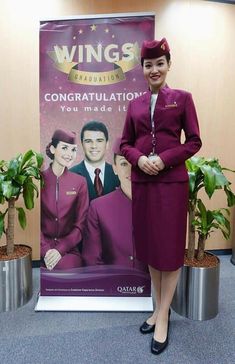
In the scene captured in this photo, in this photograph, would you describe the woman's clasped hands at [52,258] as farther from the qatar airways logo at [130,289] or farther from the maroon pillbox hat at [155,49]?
the maroon pillbox hat at [155,49]

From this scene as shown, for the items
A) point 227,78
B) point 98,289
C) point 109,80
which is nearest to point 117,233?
point 98,289

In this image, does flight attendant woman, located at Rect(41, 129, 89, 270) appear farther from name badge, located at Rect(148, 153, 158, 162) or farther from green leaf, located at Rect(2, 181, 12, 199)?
name badge, located at Rect(148, 153, 158, 162)

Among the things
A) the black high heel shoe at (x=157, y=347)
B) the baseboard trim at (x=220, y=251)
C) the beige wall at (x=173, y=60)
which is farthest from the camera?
the baseboard trim at (x=220, y=251)

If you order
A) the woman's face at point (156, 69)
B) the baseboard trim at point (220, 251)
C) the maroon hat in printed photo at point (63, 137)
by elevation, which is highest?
the woman's face at point (156, 69)

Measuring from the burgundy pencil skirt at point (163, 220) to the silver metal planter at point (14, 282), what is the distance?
965 millimetres

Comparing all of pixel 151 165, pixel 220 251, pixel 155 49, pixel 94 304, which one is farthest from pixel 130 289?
pixel 155 49

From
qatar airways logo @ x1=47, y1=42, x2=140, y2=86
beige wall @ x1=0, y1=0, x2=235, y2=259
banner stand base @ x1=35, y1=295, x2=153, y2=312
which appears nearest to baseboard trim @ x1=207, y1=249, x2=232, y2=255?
beige wall @ x1=0, y1=0, x2=235, y2=259

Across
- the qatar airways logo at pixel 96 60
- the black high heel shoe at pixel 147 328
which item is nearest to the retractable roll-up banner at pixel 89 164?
the qatar airways logo at pixel 96 60

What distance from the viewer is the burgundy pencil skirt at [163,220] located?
155 cm

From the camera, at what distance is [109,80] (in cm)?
193

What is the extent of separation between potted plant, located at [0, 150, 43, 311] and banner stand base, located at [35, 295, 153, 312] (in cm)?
17

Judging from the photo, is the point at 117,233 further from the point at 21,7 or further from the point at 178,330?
the point at 21,7

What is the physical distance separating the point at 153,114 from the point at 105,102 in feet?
1.67

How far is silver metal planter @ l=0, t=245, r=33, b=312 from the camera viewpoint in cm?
Answer: 203
